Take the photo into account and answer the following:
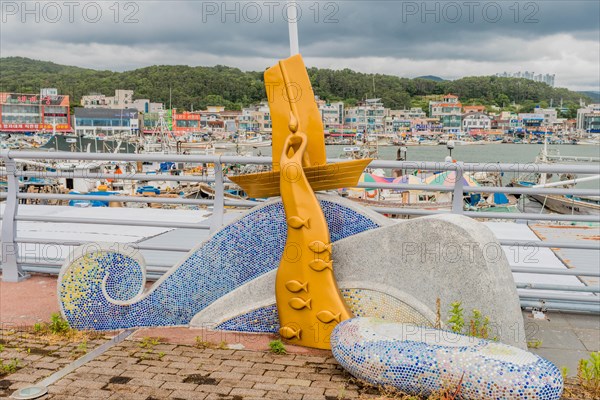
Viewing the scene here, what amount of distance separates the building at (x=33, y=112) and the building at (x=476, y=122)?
80074 mm

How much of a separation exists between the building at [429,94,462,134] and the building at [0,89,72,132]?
75.4 metres

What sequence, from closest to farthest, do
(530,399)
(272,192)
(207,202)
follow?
(530,399)
(272,192)
(207,202)

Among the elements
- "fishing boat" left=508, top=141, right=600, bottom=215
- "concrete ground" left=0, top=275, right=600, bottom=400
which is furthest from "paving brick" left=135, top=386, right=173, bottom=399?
"fishing boat" left=508, top=141, right=600, bottom=215

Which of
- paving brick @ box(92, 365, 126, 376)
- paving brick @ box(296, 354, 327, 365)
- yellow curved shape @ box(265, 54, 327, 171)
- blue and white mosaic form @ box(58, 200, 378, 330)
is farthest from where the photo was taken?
blue and white mosaic form @ box(58, 200, 378, 330)

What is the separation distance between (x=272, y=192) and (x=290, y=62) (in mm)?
1086

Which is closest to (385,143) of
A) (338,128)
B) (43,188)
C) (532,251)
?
(338,128)

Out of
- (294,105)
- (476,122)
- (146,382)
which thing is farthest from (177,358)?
(476,122)

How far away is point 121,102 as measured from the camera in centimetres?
9931

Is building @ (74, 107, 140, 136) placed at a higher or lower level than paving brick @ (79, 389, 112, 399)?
higher

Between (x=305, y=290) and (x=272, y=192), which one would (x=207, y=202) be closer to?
(x=272, y=192)

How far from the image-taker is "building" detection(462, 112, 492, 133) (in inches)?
5276

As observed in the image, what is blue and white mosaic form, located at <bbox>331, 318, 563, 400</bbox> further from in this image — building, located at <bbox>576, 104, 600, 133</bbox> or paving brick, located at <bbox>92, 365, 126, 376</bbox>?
building, located at <bbox>576, 104, 600, 133</bbox>

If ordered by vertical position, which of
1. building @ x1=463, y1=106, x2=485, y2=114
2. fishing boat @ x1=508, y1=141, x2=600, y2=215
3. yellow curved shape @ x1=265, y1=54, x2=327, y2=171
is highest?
building @ x1=463, y1=106, x2=485, y2=114

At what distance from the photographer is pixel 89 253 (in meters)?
5.40
